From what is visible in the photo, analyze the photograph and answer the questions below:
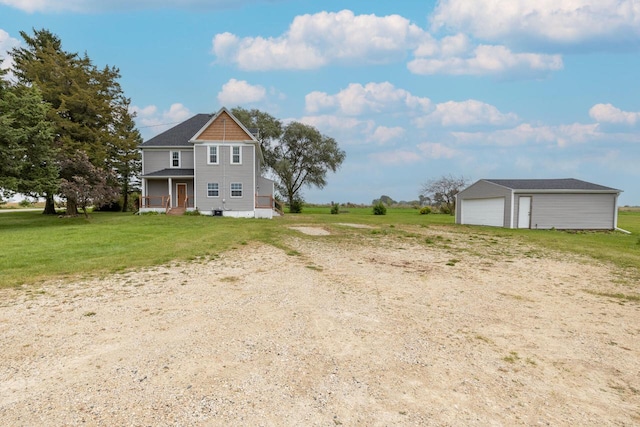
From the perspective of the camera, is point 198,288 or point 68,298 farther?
point 198,288

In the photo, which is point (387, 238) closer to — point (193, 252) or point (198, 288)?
point (193, 252)

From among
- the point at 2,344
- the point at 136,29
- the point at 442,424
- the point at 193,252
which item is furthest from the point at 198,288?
the point at 136,29

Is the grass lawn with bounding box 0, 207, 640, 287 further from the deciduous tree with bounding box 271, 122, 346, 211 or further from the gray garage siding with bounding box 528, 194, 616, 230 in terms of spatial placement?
the deciduous tree with bounding box 271, 122, 346, 211

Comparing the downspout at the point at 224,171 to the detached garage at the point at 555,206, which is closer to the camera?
the detached garage at the point at 555,206

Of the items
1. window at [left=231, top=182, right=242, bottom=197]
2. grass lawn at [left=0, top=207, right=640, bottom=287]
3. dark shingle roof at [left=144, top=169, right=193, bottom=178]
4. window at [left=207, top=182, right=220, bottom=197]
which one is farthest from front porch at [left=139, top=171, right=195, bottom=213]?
grass lawn at [left=0, top=207, right=640, bottom=287]

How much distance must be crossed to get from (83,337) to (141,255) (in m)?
6.19

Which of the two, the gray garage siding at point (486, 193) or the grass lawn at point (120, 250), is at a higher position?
the gray garage siding at point (486, 193)

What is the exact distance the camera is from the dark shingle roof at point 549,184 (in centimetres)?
2470

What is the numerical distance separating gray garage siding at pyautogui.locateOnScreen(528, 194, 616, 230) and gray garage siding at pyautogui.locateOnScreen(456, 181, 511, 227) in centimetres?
174

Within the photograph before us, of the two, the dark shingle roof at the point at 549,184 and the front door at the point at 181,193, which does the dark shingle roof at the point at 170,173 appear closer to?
the front door at the point at 181,193

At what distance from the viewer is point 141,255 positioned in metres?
10.2

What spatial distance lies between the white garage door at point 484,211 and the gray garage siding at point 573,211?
2043 millimetres

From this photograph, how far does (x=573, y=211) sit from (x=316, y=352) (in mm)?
27339

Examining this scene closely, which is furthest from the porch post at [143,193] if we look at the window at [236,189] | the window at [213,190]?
the window at [236,189]
